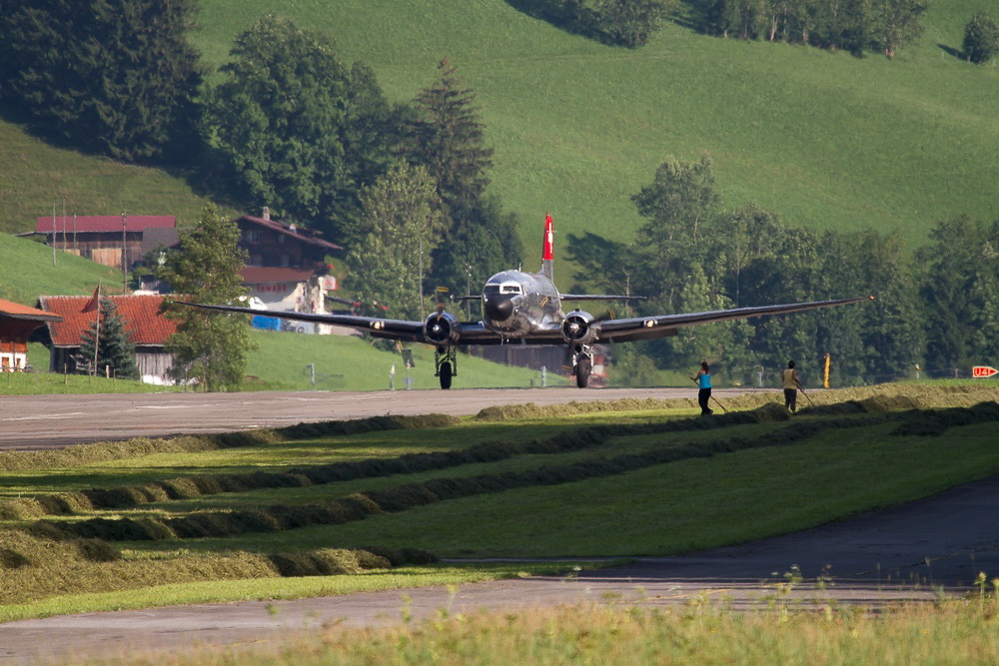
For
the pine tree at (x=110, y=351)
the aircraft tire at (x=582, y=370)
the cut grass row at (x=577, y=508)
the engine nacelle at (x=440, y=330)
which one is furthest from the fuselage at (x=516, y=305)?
the pine tree at (x=110, y=351)

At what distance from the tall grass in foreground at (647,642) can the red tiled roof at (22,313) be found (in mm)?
101991

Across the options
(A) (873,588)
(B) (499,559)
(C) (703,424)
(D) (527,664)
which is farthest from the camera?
(C) (703,424)

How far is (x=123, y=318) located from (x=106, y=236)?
70.3m

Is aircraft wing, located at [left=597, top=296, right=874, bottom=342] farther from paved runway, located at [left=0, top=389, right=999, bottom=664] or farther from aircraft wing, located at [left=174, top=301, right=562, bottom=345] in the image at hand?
paved runway, located at [left=0, top=389, right=999, bottom=664]

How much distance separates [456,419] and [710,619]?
39781mm

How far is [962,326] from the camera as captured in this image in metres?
175

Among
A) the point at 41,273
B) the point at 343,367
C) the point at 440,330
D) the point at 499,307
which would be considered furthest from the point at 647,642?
the point at 41,273

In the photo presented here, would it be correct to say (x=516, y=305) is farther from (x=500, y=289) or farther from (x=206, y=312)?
(x=206, y=312)

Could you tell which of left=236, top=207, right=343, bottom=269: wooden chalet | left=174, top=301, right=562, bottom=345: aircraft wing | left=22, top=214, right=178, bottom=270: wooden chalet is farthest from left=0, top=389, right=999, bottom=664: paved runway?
left=236, top=207, right=343, bottom=269: wooden chalet

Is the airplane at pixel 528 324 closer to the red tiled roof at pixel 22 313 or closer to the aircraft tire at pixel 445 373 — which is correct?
the aircraft tire at pixel 445 373

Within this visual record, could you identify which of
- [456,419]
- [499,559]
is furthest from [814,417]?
[499,559]

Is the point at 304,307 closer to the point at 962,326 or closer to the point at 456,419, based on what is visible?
the point at 962,326

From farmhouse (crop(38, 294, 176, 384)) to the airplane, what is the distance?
59.0m

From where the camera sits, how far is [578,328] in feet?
224
